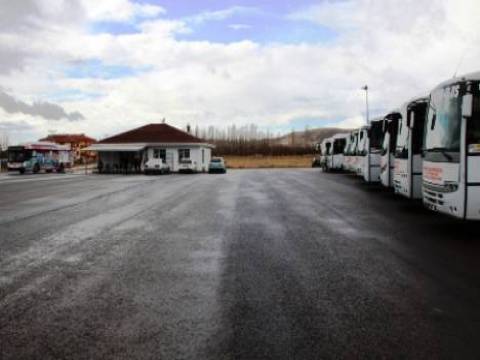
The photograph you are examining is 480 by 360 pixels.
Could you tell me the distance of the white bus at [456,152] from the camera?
9.31 m

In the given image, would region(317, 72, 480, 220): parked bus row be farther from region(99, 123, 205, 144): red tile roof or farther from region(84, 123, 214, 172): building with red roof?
region(99, 123, 205, 144): red tile roof

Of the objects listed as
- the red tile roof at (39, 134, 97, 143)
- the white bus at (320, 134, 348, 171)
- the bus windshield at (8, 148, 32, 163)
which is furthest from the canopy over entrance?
the red tile roof at (39, 134, 97, 143)

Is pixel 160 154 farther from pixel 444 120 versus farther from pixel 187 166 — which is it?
pixel 444 120

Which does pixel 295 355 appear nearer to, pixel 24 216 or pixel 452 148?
pixel 452 148

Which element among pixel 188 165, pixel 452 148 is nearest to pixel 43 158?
pixel 188 165

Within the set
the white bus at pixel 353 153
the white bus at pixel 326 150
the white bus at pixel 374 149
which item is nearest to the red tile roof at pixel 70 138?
the white bus at pixel 326 150

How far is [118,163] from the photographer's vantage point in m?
56.2

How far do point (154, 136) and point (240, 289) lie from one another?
52.3m

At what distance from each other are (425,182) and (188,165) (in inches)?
1680

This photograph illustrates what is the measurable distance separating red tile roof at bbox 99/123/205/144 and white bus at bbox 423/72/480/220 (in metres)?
44.6

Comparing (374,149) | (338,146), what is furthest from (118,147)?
(374,149)

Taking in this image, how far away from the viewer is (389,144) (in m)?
18.3

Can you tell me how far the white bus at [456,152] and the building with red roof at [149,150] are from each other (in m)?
43.1

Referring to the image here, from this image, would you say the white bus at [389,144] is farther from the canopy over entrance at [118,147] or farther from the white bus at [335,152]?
the canopy over entrance at [118,147]
